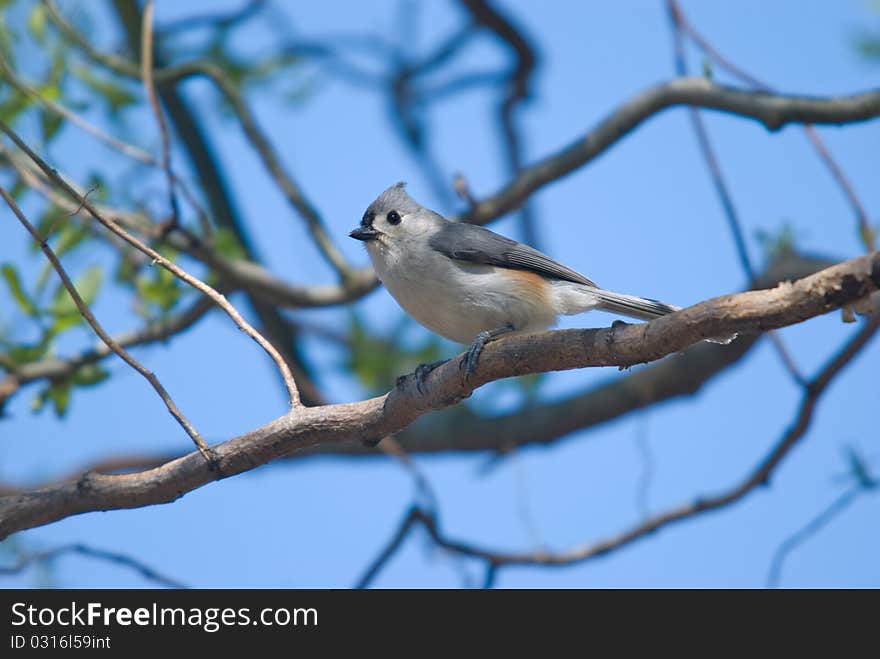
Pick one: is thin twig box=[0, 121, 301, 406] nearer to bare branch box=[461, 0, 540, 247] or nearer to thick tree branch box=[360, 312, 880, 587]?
thick tree branch box=[360, 312, 880, 587]

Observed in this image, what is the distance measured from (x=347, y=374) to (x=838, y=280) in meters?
4.31

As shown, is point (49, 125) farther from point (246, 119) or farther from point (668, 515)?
point (668, 515)

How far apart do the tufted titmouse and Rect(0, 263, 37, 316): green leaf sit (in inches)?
61.6

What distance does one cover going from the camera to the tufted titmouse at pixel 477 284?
13.6 ft

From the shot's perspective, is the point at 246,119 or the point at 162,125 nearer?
the point at 162,125

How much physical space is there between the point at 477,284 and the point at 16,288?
2143 mm

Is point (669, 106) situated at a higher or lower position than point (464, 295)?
higher

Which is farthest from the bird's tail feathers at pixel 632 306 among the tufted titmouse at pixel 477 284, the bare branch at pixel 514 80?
the bare branch at pixel 514 80

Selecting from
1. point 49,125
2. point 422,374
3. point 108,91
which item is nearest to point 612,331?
point 422,374

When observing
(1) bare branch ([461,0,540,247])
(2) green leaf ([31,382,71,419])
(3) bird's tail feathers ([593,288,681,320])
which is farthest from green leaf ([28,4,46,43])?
(3) bird's tail feathers ([593,288,681,320])

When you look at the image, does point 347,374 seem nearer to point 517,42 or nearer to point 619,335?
point 517,42

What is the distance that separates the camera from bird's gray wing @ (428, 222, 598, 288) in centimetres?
435

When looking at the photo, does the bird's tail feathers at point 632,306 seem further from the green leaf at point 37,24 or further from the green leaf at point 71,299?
the green leaf at point 37,24

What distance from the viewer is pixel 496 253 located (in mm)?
4379
